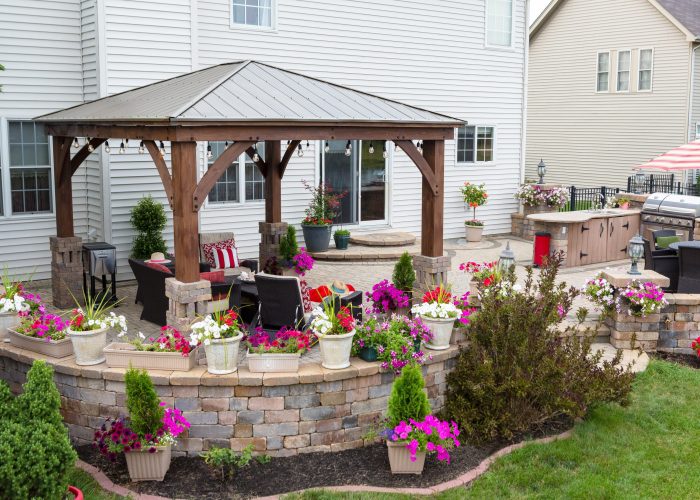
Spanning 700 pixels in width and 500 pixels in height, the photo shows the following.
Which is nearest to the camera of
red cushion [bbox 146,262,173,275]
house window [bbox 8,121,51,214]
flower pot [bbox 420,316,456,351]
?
flower pot [bbox 420,316,456,351]

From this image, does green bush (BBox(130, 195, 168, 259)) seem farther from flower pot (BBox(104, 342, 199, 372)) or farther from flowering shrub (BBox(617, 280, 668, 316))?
flowering shrub (BBox(617, 280, 668, 316))

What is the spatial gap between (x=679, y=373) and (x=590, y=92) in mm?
17532

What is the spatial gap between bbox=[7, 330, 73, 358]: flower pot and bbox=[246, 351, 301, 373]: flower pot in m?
1.89

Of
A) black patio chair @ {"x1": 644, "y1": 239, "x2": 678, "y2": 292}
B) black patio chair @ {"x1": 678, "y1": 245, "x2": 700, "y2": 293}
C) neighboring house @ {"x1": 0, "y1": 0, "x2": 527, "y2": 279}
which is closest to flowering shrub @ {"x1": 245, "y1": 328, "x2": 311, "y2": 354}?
neighboring house @ {"x1": 0, "y1": 0, "x2": 527, "y2": 279}

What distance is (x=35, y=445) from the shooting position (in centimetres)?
575

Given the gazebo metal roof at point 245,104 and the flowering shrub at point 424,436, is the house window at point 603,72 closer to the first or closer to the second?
the gazebo metal roof at point 245,104

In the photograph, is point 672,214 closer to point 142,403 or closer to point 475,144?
point 475,144

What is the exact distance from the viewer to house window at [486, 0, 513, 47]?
1700 centimetres

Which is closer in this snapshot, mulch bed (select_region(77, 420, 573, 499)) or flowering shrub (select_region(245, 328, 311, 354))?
mulch bed (select_region(77, 420, 573, 499))

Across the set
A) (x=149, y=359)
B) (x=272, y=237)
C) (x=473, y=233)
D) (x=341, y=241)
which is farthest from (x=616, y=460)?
(x=473, y=233)

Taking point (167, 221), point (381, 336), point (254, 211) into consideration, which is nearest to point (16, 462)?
point (381, 336)

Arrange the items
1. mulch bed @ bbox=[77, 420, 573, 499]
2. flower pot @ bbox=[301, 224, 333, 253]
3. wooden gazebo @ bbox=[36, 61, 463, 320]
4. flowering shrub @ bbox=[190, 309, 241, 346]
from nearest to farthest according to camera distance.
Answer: mulch bed @ bbox=[77, 420, 573, 499] → flowering shrub @ bbox=[190, 309, 241, 346] → wooden gazebo @ bbox=[36, 61, 463, 320] → flower pot @ bbox=[301, 224, 333, 253]

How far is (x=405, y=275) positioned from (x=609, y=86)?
17.2 meters

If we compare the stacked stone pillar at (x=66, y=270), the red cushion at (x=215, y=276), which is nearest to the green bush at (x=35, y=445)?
the red cushion at (x=215, y=276)
